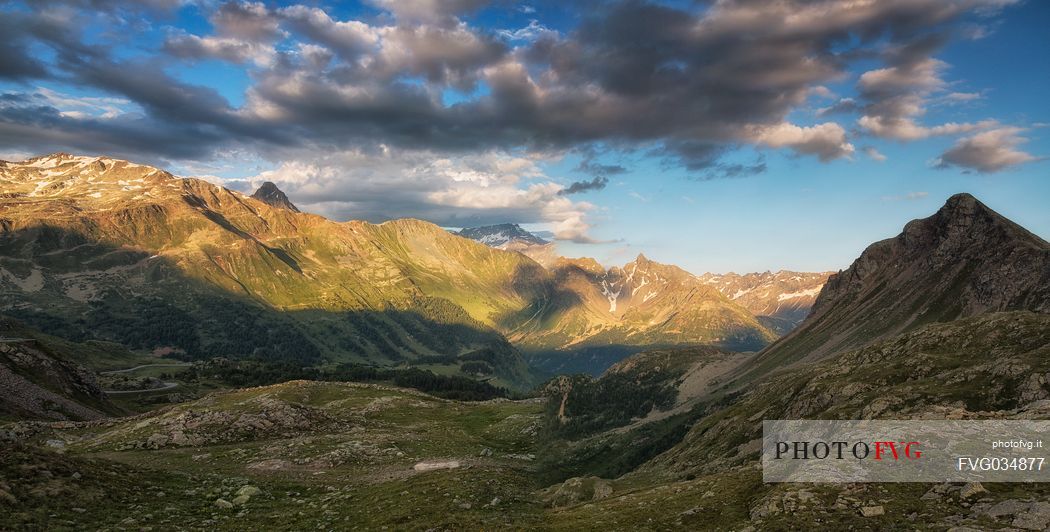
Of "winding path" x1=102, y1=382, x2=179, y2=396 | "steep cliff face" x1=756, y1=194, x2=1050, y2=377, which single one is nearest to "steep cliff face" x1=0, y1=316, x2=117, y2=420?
"winding path" x1=102, y1=382, x2=179, y2=396

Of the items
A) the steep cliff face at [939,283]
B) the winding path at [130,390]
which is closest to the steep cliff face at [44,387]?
the winding path at [130,390]

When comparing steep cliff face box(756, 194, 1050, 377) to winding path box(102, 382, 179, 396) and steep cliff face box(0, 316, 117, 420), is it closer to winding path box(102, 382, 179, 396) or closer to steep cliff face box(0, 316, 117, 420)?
steep cliff face box(0, 316, 117, 420)

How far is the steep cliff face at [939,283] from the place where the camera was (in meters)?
128

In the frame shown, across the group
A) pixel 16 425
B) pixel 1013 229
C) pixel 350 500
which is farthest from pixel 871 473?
pixel 1013 229

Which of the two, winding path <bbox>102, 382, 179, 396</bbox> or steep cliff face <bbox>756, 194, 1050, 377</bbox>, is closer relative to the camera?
steep cliff face <bbox>756, 194, 1050, 377</bbox>

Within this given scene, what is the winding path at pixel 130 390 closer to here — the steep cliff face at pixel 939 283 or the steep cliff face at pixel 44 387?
the steep cliff face at pixel 44 387

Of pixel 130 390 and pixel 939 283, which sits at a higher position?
pixel 939 283

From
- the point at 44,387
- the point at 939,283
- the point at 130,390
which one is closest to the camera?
the point at 44,387

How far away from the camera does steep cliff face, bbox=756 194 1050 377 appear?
419 ft

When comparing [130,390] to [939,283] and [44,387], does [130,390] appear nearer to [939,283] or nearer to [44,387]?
[44,387]

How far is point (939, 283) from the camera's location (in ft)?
500

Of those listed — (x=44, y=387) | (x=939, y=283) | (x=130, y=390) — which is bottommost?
(x=130, y=390)

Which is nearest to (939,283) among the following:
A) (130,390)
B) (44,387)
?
(44,387)

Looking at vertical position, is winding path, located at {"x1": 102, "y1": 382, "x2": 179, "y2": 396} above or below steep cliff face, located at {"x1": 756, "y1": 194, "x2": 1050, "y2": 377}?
below
